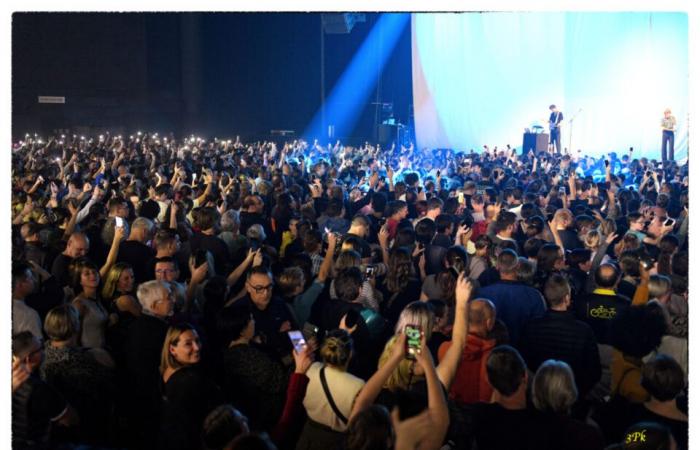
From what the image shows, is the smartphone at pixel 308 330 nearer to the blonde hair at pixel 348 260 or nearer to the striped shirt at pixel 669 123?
the blonde hair at pixel 348 260

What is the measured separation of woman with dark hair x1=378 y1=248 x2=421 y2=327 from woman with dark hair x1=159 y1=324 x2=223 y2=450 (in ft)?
6.54

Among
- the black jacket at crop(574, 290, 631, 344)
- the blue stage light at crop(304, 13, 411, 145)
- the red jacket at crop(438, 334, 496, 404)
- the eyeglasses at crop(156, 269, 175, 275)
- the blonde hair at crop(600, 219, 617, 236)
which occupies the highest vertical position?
the blue stage light at crop(304, 13, 411, 145)

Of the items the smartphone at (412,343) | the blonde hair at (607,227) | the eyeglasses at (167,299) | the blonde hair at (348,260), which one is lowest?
the smartphone at (412,343)

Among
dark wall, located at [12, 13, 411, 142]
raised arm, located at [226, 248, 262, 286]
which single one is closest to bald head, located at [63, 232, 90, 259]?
raised arm, located at [226, 248, 262, 286]

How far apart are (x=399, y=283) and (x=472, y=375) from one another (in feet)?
5.00

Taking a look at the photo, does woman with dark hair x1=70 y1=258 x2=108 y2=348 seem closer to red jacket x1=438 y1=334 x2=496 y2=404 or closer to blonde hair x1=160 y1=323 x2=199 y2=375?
blonde hair x1=160 y1=323 x2=199 y2=375

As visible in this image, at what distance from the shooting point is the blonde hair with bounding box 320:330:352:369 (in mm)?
3574

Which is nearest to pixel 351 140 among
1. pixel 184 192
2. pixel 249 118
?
pixel 249 118

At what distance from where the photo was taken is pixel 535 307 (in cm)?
497

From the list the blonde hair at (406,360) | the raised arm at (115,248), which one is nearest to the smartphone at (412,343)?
the blonde hair at (406,360)

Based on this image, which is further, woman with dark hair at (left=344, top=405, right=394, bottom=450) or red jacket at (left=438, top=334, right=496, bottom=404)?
red jacket at (left=438, top=334, right=496, bottom=404)

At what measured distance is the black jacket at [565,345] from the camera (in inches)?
172

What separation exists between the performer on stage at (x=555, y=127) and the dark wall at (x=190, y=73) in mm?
7298

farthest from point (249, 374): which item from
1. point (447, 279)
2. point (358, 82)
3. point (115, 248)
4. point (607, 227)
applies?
point (358, 82)
